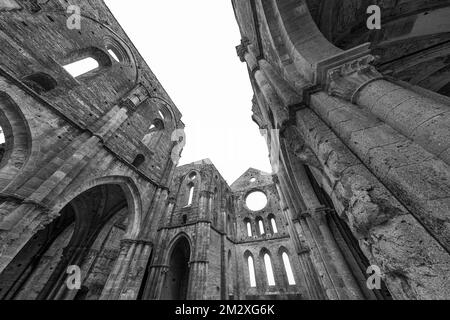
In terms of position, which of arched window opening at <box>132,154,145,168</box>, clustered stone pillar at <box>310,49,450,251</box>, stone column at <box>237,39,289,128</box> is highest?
arched window opening at <box>132,154,145,168</box>

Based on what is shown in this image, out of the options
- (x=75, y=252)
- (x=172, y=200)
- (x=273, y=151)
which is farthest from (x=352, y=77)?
(x=172, y=200)

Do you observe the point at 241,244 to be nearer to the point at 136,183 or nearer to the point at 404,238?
the point at 136,183

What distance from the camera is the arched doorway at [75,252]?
8.27m

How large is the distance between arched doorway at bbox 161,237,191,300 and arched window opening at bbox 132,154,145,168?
6.82 metres

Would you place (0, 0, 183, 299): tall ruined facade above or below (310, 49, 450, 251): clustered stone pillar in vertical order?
above

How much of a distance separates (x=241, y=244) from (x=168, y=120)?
41.7ft

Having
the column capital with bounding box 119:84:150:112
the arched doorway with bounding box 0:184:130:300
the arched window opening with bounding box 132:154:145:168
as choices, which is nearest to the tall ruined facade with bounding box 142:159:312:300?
the arched doorway with bounding box 0:184:130:300

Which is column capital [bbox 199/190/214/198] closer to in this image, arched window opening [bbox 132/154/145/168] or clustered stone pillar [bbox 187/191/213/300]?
clustered stone pillar [bbox 187/191/213/300]

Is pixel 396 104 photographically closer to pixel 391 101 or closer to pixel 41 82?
pixel 391 101

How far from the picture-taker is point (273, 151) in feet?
24.9

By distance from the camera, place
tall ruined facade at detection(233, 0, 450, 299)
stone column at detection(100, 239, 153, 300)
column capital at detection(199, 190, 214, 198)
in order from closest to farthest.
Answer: tall ruined facade at detection(233, 0, 450, 299) < stone column at detection(100, 239, 153, 300) < column capital at detection(199, 190, 214, 198)

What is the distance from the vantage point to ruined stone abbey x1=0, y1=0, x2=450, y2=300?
1404mm

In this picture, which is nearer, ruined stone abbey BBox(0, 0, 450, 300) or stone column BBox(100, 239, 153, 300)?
ruined stone abbey BBox(0, 0, 450, 300)

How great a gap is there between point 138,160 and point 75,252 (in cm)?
549
